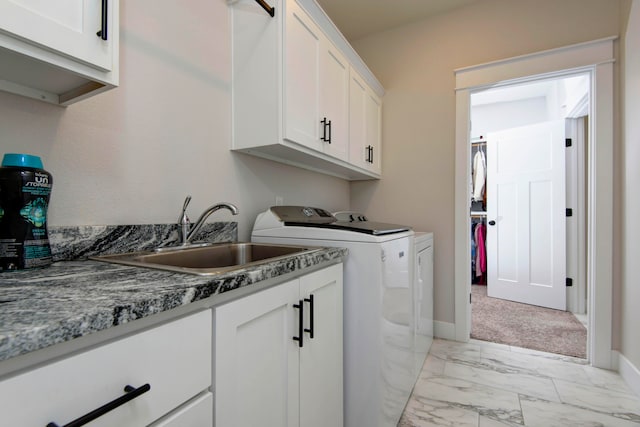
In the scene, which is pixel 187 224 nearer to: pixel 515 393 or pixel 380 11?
pixel 515 393

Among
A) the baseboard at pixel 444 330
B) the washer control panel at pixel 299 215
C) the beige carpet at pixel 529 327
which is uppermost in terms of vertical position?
the washer control panel at pixel 299 215

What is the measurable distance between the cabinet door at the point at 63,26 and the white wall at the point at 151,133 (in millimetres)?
353

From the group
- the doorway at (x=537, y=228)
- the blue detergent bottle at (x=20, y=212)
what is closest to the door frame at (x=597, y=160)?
the doorway at (x=537, y=228)

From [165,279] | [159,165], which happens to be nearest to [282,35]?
[159,165]

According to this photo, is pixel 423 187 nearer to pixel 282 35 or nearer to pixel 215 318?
pixel 282 35

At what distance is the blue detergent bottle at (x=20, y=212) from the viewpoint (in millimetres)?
768

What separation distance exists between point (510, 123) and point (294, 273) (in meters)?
4.85

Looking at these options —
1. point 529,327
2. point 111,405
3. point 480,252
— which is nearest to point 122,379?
point 111,405

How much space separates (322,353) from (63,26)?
1.20m

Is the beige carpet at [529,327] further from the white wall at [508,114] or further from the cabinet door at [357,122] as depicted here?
the white wall at [508,114]

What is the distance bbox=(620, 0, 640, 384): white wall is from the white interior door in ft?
4.37

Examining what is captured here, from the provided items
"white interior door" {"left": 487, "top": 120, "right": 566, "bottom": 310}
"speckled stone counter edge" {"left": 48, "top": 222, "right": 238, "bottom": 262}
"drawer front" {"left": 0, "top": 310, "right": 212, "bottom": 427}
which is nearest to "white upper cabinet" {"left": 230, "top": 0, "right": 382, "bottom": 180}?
"speckled stone counter edge" {"left": 48, "top": 222, "right": 238, "bottom": 262}

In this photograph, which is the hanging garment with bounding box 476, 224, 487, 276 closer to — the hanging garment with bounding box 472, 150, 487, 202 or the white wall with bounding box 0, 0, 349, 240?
the hanging garment with bounding box 472, 150, 487, 202

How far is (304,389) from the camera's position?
100 cm
